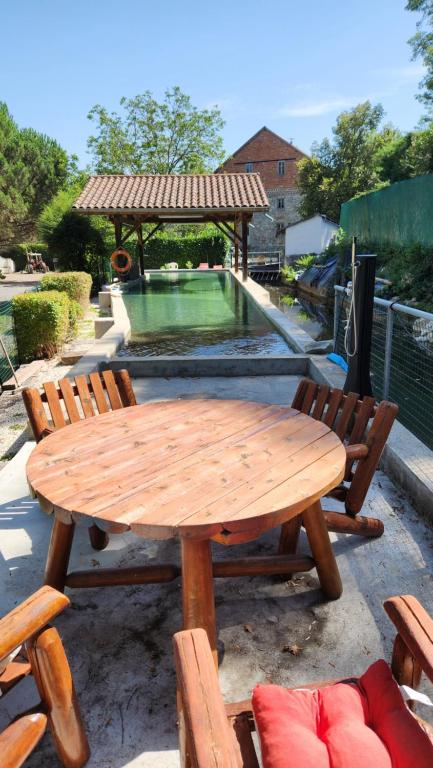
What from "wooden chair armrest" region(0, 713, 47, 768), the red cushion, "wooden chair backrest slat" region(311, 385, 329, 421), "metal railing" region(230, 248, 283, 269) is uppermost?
"wooden chair backrest slat" region(311, 385, 329, 421)

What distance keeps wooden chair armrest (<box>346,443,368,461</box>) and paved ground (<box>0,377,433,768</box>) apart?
1.74 ft

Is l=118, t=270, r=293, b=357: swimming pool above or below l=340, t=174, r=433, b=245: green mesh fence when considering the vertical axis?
below

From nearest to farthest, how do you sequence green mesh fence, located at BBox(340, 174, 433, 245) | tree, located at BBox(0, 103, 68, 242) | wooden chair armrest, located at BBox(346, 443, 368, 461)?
wooden chair armrest, located at BBox(346, 443, 368, 461), green mesh fence, located at BBox(340, 174, 433, 245), tree, located at BBox(0, 103, 68, 242)

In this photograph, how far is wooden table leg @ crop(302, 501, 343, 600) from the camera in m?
2.09

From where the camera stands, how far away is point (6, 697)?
5.56ft

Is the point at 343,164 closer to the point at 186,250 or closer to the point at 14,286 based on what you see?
the point at 186,250

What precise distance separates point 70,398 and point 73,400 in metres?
0.07

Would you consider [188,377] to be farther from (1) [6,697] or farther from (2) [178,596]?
(1) [6,697]

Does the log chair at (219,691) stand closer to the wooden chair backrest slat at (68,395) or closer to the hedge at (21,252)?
the wooden chair backrest slat at (68,395)

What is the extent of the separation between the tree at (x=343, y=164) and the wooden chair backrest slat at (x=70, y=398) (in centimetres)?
3540

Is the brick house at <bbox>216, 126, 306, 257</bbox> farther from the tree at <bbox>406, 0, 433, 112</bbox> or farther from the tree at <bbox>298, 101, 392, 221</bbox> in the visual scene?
the tree at <bbox>406, 0, 433, 112</bbox>

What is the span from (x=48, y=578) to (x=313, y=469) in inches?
46.9

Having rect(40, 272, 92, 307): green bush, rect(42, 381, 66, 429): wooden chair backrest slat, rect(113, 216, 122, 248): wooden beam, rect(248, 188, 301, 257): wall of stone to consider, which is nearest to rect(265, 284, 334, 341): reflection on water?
rect(40, 272, 92, 307): green bush

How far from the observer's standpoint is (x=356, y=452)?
2215mm
